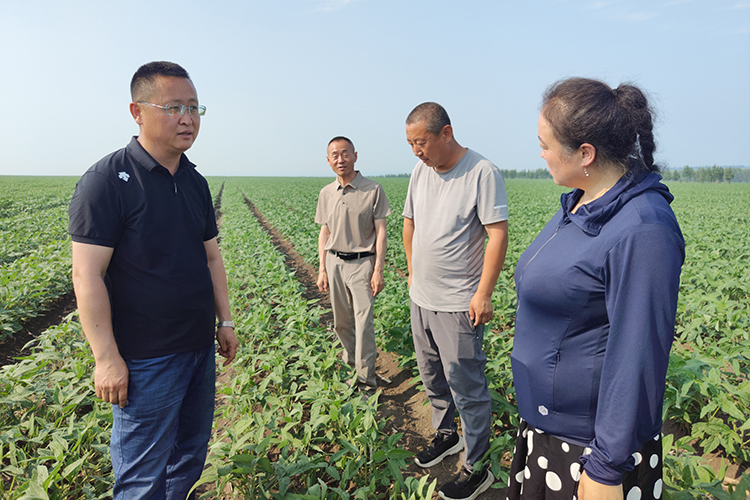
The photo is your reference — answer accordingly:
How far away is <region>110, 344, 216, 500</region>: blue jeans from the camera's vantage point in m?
1.77

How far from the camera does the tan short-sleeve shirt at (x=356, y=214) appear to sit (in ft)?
12.1

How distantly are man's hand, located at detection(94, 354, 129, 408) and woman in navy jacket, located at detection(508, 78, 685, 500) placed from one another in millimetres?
1653

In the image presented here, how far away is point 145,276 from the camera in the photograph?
1.79 m

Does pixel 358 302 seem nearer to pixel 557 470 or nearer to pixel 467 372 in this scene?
pixel 467 372

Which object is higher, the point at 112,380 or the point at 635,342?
the point at 635,342

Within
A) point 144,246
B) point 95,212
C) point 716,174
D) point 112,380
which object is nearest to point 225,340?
point 112,380

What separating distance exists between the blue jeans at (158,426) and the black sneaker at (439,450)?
1473 mm

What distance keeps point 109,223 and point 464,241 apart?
5.99ft

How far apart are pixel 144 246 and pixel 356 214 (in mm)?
2125

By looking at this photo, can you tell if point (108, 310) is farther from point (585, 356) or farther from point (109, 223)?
point (585, 356)

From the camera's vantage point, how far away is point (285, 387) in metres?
3.47

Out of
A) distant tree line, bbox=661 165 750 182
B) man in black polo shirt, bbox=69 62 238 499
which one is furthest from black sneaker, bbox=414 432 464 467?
distant tree line, bbox=661 165 750 182

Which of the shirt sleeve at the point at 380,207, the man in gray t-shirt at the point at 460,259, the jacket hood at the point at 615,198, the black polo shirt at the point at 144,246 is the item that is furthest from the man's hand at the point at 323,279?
the jacket hood at the point at 615,198

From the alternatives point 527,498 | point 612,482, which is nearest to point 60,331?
point 527,498
